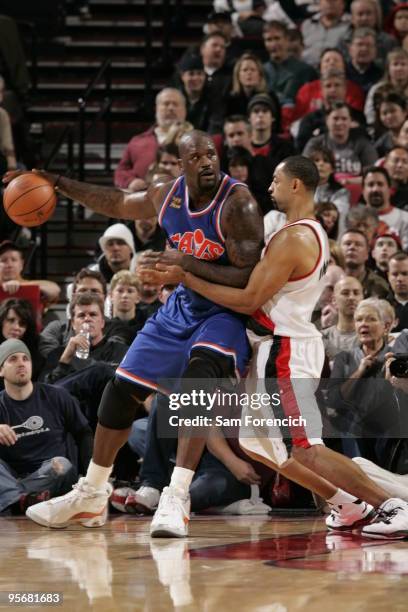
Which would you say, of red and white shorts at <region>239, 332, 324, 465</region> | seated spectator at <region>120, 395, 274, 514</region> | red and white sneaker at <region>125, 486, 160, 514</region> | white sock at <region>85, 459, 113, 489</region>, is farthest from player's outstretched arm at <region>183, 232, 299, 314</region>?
red and white sneaker at <region>125, 486, 160, 514</region>

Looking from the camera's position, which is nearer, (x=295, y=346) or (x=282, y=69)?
(x=295, y=346)

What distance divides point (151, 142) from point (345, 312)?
3286 millimetres

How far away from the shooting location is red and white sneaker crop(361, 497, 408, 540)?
16.0ft

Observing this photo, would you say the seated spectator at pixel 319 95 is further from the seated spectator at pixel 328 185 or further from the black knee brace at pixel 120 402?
the black knee brace at pixel 120 402

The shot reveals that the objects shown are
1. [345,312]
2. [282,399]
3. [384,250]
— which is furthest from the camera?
[384,250]

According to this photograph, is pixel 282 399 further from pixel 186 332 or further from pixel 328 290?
pixel 328 290

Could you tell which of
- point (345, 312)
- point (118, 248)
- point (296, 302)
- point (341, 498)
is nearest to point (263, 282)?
point (296, 302)

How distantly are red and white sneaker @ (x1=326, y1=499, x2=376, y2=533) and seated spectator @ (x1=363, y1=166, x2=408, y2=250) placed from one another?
12.3 ft

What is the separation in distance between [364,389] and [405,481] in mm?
766

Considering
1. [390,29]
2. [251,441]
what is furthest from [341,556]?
[390,29]

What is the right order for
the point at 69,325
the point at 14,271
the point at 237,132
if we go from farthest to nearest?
the point at 237,132 < the point at 14,271 < the point at 69,325

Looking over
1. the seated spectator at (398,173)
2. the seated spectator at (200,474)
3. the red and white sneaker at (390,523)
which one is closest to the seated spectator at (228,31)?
the seated spectator at (398,173)

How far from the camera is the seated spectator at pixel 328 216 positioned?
27.8 feet

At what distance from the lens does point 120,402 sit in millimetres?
5230
